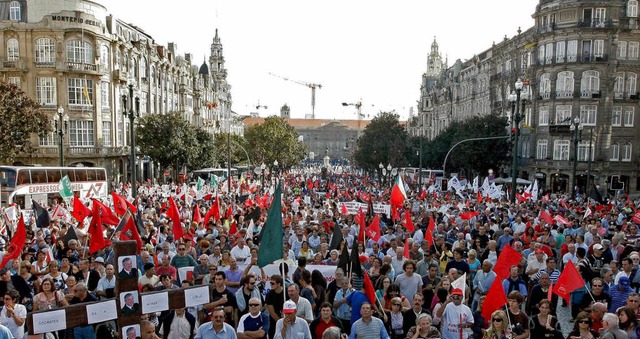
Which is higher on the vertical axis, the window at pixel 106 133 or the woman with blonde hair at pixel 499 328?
the window at pixel 106 133

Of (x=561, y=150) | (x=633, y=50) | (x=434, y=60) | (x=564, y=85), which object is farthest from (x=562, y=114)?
(x=434, y=60)

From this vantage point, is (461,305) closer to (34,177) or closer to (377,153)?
(34,177)

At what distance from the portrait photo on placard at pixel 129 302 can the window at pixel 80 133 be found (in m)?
46.5

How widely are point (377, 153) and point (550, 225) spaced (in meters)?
44.3

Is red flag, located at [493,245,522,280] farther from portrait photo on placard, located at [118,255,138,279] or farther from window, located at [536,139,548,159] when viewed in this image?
window, located at [536,139,548,159]

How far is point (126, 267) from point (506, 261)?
21.8 feet

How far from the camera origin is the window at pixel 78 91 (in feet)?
161

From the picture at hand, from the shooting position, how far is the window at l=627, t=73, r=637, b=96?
48062 mm

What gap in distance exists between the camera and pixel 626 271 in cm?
1044

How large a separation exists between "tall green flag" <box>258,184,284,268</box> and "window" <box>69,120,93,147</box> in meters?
45.6

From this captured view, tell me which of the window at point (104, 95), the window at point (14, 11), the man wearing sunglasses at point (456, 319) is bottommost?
the man wearing sunglasses at point (456, 319)

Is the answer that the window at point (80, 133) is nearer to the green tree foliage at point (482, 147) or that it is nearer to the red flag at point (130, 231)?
the green tree foliage at point (482, 147)

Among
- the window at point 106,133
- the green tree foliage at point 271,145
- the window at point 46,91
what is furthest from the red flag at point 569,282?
the green tree foliage at point 271,145

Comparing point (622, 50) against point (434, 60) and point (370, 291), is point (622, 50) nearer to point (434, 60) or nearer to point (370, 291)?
point (370, 291)
